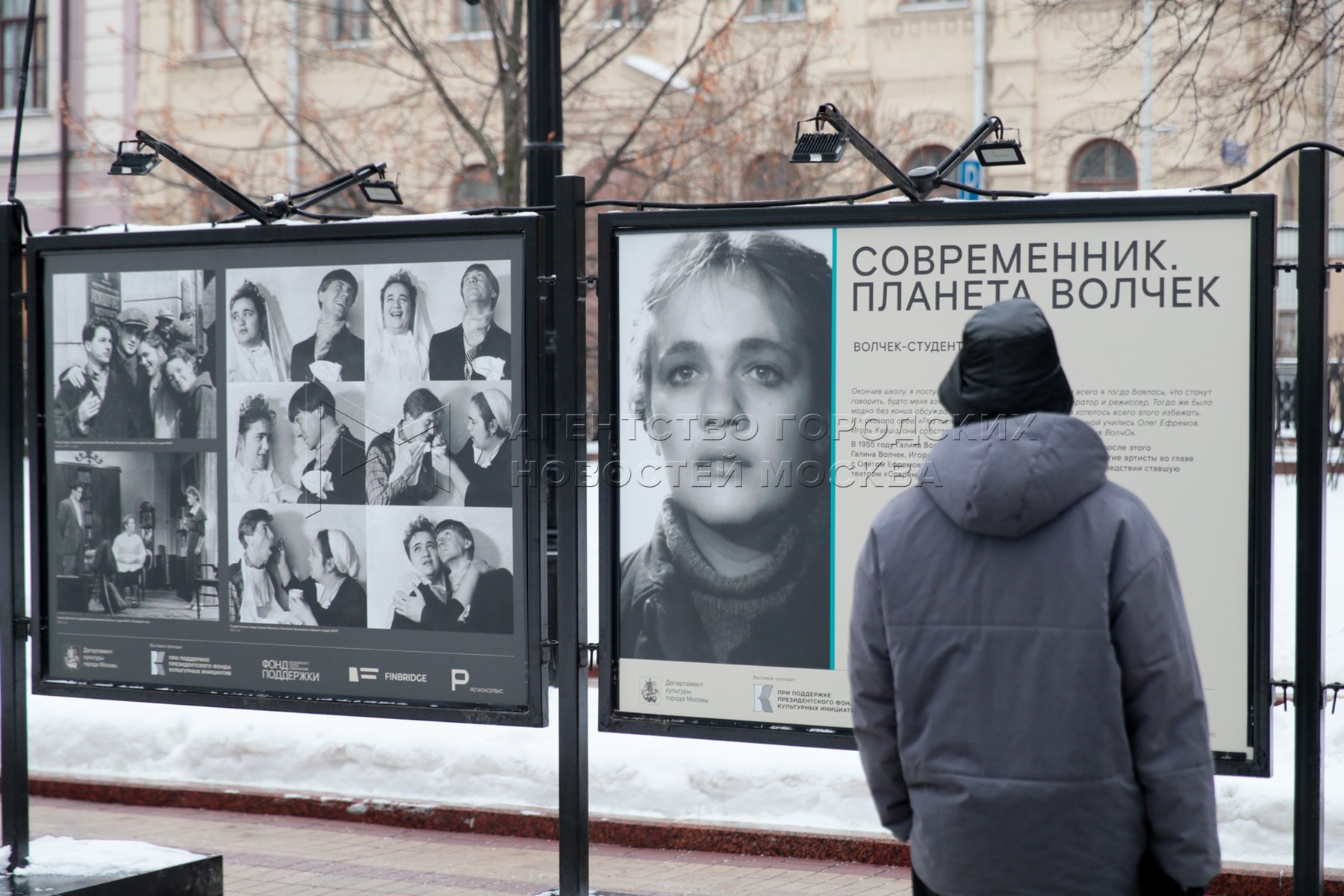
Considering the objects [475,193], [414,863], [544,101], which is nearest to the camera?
[414,863]

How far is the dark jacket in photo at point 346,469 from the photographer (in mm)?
4762

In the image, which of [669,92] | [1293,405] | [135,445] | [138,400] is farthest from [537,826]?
[669,92]

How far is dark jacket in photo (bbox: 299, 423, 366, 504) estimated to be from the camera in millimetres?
4762

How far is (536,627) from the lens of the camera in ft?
15.0

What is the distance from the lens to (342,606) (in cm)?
480

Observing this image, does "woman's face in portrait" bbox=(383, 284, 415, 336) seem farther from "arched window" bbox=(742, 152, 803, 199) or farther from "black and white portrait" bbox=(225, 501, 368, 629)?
"arched window" bbox=(742, 152, 803, 199)

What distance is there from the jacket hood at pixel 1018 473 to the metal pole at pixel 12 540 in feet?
12.4

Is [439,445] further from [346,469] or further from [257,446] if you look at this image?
[257,446]

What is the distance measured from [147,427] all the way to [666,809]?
2.74 m

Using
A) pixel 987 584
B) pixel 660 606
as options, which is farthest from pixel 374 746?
pixel 987 584

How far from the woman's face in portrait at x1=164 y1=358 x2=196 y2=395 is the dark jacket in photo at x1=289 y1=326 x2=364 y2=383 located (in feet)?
1.38

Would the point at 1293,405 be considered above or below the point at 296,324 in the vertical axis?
below

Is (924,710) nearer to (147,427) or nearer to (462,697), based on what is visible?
(462,697)

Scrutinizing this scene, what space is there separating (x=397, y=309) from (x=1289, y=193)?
17.4 m
